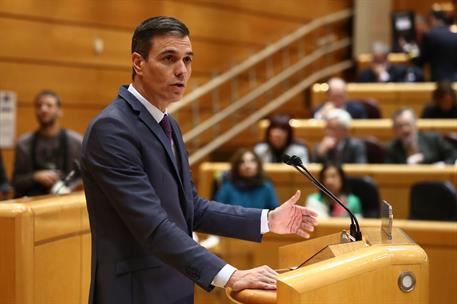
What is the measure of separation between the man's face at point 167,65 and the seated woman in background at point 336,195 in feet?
8.39

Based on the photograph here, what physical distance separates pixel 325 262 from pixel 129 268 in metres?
0.39

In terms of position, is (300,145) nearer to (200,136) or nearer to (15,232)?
(200,136)

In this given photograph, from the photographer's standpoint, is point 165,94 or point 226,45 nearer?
point 165,94

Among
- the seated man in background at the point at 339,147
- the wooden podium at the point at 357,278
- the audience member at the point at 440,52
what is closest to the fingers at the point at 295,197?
the wooden podium at the point at 357,278

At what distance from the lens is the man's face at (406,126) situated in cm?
506

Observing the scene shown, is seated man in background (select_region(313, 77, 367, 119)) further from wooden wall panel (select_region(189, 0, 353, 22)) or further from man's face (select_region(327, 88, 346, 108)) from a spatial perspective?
wooden wall panel (select_region(189, 0, 353, 22))

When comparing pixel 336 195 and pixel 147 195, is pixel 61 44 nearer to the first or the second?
pixel 336 195

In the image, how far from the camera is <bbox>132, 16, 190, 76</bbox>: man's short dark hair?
5.23 ft

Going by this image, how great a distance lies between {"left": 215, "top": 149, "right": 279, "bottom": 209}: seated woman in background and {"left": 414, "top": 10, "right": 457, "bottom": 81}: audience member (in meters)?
3.46

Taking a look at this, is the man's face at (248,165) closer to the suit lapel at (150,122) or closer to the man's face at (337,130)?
the man's face at (337,130)

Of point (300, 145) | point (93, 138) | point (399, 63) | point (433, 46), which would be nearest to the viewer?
point (93, 138)

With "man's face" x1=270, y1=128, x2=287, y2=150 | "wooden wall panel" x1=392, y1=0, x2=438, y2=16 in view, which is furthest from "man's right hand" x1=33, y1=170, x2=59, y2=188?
"wooden wall panel" x1=392, y1=0, x2=438, y2=16

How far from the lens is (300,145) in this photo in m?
5.17

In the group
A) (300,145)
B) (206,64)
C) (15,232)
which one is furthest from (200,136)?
(15,232)
